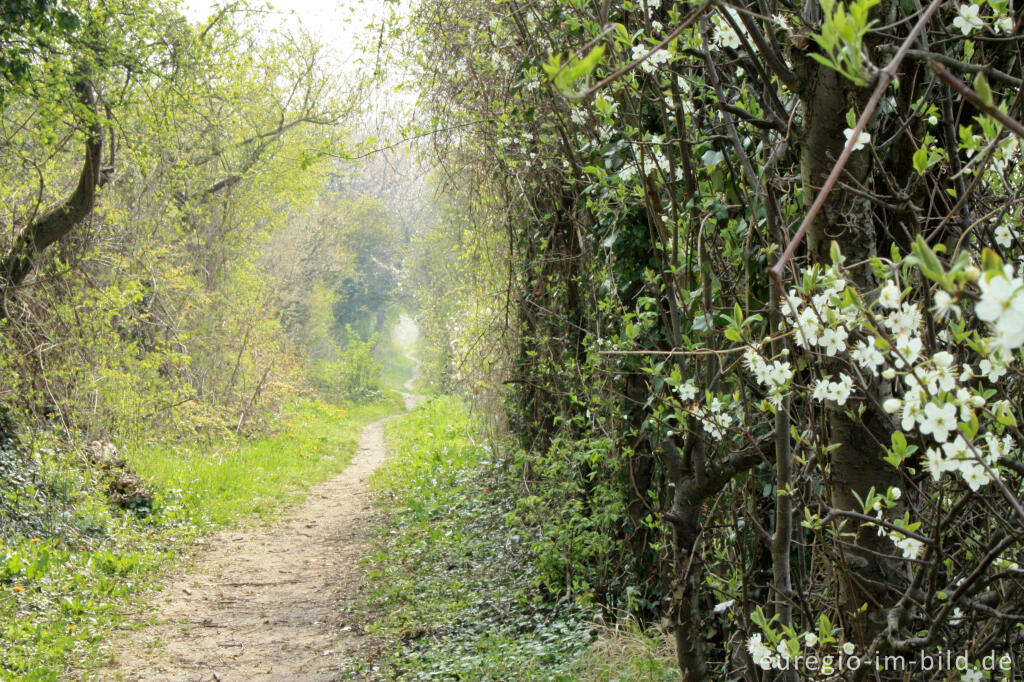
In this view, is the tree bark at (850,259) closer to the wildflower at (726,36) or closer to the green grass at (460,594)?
the wildflower at (726,36)

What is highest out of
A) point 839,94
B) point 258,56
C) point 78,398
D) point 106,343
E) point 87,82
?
point 258,56

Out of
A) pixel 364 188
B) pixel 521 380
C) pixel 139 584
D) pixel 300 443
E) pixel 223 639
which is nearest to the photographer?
pixel 223 639

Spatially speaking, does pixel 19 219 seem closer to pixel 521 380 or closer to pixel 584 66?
pixel 521 380

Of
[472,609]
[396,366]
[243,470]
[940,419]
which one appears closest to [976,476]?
[940,419]

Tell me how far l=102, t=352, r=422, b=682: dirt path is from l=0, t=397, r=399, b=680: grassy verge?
310 millimetres

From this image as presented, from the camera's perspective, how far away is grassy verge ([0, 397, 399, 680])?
16.3 ft

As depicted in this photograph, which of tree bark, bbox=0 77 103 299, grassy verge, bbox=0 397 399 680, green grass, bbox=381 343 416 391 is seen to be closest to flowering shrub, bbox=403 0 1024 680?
grassy verge, bbox=0 397 399 680

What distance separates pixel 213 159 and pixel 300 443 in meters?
5.14

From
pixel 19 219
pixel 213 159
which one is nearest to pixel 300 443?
pixel 213 159

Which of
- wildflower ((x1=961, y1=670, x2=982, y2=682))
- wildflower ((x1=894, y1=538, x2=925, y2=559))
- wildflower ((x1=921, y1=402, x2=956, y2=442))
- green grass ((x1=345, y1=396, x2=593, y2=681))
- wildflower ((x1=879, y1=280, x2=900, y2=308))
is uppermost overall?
wildflower ((x1=879, y1=280, x2=900, y2=308))

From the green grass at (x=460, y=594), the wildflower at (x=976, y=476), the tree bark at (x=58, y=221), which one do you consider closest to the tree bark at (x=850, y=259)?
the wildflower at (x=976, y=476)

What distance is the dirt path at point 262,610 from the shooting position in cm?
500

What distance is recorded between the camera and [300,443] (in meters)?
13.8

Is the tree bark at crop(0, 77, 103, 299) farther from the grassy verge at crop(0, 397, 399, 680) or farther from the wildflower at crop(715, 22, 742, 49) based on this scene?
the wildflower at crop(715, 22, 742, 49)
